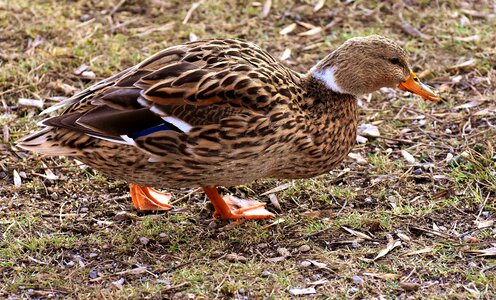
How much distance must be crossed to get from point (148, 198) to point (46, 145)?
0.75 meters

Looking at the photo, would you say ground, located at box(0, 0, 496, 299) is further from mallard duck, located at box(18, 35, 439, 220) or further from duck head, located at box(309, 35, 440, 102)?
duck head, located at box(309, 35, 440, 102)

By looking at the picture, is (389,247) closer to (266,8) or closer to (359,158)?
(359,158)

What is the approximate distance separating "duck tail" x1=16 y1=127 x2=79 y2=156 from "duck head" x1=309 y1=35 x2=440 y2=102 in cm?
150

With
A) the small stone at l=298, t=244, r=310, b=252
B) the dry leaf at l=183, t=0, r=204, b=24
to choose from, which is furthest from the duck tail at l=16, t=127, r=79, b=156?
the dry leaf at l=183, t=0, r=204, b=24

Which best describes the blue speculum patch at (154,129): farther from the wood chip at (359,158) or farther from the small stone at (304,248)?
the wood chip at (359,158)

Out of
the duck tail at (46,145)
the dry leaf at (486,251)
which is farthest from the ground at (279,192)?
the duck tail at (46,145)

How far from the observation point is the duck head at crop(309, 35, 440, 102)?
4.96 metres

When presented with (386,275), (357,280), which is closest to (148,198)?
(357,280)

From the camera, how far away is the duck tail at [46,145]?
459cm

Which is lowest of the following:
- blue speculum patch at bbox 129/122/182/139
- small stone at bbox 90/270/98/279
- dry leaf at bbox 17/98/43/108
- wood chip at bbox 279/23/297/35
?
small stone at bbox 90/270/98/279

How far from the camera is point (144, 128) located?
4457 mm

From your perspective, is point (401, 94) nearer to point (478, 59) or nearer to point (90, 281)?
point (478, 59)

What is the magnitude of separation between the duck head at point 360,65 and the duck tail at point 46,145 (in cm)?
150

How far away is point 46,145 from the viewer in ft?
15.2
